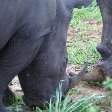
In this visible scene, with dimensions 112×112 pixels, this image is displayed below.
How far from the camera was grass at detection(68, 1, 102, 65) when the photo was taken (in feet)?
20.1

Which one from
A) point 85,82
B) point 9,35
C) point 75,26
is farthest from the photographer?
point 75,26

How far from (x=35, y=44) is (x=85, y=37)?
11.0 feet

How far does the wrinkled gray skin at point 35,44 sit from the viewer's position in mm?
3529

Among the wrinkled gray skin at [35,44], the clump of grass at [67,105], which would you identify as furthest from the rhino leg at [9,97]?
the clump of grass at [67,105]

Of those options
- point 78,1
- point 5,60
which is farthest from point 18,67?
point 78,1

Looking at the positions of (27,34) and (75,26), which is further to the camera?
(75,26)

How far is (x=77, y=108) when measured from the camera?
160 inches

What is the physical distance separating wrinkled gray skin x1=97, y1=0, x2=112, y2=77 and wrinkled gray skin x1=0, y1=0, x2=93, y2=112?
68 centimetres

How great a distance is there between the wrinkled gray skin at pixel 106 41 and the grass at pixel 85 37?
0.96 meters

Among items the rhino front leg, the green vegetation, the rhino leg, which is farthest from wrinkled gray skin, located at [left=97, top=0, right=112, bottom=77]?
the rhino front leg

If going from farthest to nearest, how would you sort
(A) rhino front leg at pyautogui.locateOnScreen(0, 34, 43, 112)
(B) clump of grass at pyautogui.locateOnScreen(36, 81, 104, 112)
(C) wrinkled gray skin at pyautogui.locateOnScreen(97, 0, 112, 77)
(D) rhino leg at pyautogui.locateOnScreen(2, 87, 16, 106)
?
1. (C) wrinkled gray skin at pyautogui.locateOnScreen(97, 0, 112, 77)
2. (D) rhino leg at pyautogui.locateOnScreen(2, 87, 16, 106)
3. (B) clump of grass at pyautogui.locateOnScreen(36, 81, 104, 112)
4. (A) rhino front leg at pyautogui.locateOnScreen(0, 34, 43, 112)

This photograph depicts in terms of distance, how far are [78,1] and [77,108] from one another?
0.90m

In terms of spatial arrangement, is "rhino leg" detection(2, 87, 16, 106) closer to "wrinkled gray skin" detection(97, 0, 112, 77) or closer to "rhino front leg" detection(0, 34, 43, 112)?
"rhino front leg" detection(0, 34, 43, 112)

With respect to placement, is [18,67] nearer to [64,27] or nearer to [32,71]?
[32,71]
